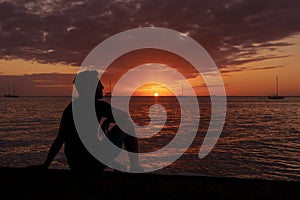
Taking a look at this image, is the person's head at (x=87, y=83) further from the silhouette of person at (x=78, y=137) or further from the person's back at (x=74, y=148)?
the person's back at (x=74, y=148)

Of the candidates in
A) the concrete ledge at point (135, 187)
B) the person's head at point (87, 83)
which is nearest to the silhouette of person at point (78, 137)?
the person's head at point (87, 83)

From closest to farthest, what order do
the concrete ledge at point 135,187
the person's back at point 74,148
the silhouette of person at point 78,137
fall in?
1. the concrete ledge at point 135,187
2. the silhouette of person at point 78,137
3. the person's back at point 74,148

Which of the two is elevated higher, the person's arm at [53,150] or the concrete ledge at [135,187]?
the person's arm at [53,150]

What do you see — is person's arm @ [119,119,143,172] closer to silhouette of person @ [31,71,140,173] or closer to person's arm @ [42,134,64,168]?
silhouette of person @ [31,71,140,173]

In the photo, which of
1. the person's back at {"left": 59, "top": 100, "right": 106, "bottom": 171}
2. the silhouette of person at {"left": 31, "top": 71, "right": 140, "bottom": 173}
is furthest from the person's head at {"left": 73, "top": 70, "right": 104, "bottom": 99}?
the person's back at {"left": 59, "top": 100, "right": 106, "bottom": 171}

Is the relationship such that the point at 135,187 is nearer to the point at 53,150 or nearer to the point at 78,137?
the point at 78,137

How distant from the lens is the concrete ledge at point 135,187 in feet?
12.6

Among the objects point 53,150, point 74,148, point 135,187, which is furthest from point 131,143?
point 53,150

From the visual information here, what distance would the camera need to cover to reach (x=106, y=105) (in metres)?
3.93

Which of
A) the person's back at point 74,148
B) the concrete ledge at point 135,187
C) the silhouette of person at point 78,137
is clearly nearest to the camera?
the concrete ledge at point 135,187

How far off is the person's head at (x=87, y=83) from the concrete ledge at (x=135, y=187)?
1.26 metres

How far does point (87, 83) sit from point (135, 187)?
1.61 m

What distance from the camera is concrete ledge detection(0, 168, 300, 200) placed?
12.6 feet

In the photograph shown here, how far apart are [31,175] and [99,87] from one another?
188cm
